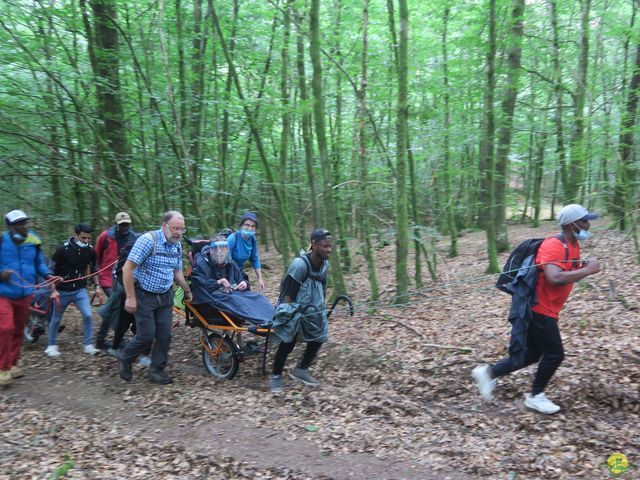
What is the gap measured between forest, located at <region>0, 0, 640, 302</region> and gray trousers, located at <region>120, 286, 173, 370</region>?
3185 millimetres

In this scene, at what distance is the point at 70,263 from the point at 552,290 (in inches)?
258

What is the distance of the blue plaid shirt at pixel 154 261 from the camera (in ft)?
17.8

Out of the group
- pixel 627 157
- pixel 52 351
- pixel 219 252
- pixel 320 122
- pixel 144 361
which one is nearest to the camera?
pixel 219 252

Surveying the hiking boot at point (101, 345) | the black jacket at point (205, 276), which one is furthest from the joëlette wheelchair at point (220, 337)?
the hiking boot at point (101, 345)

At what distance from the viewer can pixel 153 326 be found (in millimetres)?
5750

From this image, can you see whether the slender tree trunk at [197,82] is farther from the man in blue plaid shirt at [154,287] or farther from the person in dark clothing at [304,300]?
the person in dark clothing at [304,300]

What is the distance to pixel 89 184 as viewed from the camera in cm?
814

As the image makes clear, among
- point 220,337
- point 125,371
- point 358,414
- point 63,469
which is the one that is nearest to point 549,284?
point 358,414

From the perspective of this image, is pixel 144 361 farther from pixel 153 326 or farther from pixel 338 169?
pixel 338 169

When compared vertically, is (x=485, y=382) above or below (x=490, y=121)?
below

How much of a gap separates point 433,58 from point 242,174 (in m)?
8.51

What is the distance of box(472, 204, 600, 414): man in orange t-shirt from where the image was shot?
167 inches

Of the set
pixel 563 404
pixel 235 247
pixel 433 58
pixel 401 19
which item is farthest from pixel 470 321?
pixel 433 58

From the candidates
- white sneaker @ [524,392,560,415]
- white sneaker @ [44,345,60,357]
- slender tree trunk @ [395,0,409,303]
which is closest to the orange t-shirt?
white sneaker @ [524,392,560,415]
